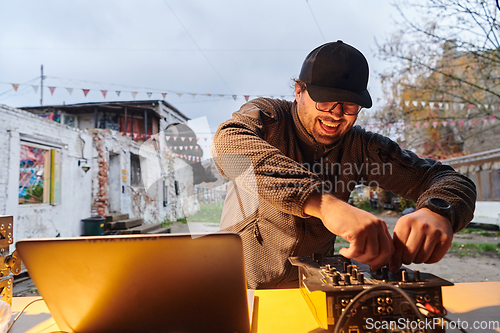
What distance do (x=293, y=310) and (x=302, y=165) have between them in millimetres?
432

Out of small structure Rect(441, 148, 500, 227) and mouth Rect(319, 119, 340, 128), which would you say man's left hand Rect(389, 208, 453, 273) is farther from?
small structure Rect(441, 148, 500, 227)

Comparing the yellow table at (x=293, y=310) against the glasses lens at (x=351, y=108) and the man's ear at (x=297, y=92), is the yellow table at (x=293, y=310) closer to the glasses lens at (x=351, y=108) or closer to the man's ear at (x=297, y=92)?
the glasses lens at (x=351, y=108)

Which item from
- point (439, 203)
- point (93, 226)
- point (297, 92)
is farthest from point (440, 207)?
point (93, 226)

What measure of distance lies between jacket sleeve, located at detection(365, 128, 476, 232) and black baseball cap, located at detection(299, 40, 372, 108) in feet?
1.05

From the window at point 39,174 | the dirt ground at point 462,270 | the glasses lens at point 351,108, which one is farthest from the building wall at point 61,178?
the glasses lens at point 351,108

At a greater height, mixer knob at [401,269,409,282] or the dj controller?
mixer knob at [401,269,409,282]

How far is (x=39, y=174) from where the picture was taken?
6328 mm

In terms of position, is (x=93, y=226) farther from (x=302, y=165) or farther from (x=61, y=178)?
(x=302, y=165)

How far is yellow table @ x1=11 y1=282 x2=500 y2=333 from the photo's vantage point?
0.77 metres

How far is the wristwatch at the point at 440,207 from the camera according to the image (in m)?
0.80

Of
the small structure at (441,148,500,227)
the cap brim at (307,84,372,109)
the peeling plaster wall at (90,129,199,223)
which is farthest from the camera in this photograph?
the small structure at (441,148,500,227)

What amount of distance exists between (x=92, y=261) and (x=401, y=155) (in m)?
1.23

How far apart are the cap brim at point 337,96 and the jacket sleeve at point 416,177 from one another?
0.33 metres

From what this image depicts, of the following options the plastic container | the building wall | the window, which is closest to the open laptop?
the building wall
